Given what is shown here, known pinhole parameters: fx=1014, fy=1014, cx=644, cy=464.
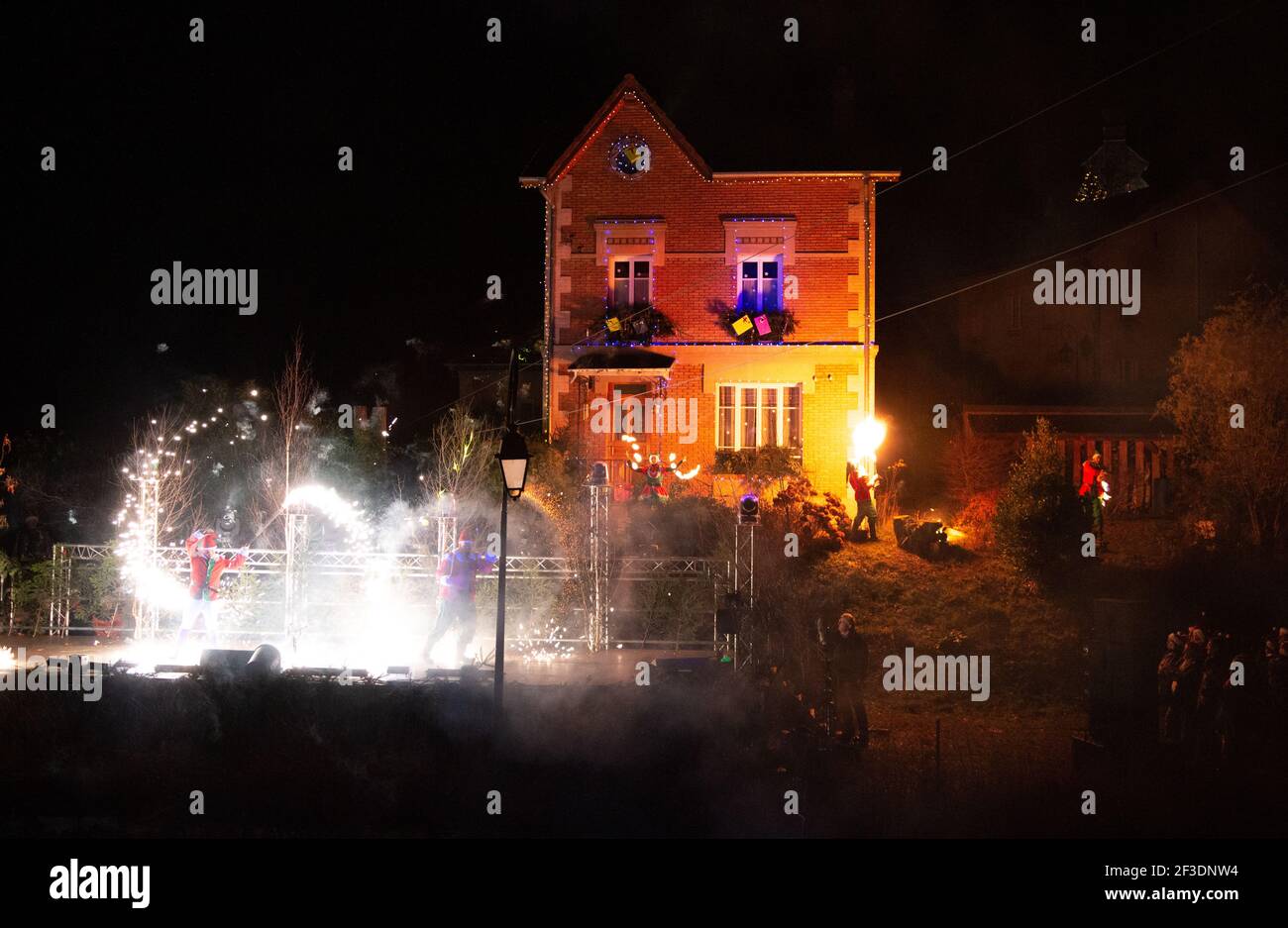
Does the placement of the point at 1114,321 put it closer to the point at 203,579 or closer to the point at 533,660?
the point at 533,660

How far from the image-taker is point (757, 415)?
2392 cm

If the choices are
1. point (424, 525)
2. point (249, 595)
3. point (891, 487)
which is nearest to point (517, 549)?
point (424, 525)

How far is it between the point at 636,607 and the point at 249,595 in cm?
706

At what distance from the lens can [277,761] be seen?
1095cm

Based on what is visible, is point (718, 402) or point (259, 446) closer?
point (718, 402)

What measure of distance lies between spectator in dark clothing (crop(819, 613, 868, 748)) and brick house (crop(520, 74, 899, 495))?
11.5 metres

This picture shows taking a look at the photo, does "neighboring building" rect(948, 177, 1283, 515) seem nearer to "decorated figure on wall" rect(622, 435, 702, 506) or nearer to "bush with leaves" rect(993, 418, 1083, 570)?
"bush with leaves" rect(993, 418, 1083, 570)

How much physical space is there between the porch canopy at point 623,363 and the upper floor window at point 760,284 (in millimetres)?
2350

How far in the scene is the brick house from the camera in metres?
23.6
